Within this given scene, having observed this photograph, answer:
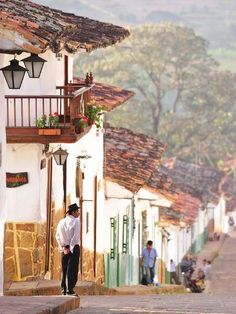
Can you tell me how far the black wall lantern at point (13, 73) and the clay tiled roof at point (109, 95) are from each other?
45.8 ft

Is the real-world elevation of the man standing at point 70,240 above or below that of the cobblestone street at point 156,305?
above

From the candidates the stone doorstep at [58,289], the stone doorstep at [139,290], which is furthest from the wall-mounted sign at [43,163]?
the stone doorstep at [139,290]

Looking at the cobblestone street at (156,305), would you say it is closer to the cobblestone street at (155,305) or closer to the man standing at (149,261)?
the cobblestone street at (155,305)

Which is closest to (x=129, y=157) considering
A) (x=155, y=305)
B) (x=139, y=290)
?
(x=139, y=290)

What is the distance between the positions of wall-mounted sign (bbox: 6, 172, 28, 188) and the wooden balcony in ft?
2.22

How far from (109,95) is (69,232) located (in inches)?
623

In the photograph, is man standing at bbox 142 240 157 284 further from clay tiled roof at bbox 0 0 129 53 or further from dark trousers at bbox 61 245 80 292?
dark trousers at bbox 61 245 80 292

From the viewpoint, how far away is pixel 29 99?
25.9 metres

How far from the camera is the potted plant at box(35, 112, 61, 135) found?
84.6 ft

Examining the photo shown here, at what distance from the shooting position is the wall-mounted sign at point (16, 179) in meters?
26.4

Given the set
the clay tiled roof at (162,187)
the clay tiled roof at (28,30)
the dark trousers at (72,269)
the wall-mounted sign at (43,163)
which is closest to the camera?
the clay tiled roof at (28,30)

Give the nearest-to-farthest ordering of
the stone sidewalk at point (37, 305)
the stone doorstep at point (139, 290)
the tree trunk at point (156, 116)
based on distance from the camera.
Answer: the stone sidewalk at point (37, 305) → the stone doorstep at point (139, 290) → the tree trunk at point (156, 116)

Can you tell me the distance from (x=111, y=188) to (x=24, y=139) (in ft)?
32.8

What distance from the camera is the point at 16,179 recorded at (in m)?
26.4
